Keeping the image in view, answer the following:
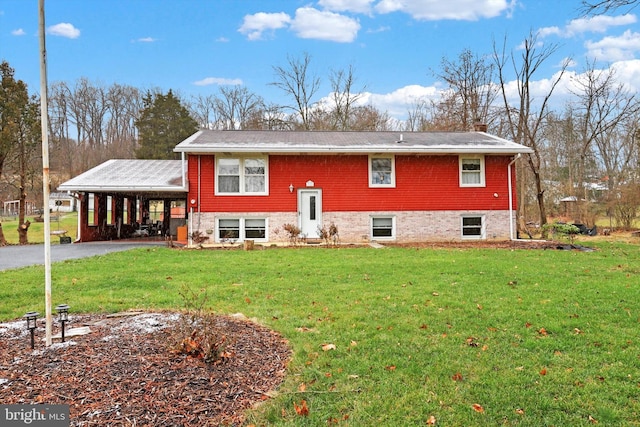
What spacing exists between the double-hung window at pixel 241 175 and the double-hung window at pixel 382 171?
3.92 metres

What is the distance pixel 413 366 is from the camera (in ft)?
11.0

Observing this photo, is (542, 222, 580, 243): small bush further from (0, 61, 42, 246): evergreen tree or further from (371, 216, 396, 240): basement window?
(0, 61, 42, 246): evergreen tree

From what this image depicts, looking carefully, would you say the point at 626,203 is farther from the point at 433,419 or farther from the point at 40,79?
the point at 40,79

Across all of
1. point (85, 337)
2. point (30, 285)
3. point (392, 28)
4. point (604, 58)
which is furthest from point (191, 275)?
point (604, 58)

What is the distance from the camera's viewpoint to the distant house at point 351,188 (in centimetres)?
1412

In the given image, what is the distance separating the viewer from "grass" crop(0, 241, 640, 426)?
107 inches

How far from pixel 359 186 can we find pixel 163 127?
83.1ft

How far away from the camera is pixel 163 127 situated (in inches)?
1346

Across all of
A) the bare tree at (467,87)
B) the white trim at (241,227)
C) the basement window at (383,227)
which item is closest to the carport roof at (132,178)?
the white trim at (241,227)

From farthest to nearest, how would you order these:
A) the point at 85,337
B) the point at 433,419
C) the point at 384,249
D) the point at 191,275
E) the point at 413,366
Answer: the point at 384,249
the point at 191,275
the point at 85,337
the point at 413,366
the point at 433,419

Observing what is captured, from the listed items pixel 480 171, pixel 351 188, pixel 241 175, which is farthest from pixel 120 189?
pixel 480 171

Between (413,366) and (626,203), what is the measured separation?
71.7ft

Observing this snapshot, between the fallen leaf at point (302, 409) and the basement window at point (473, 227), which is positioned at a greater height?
the basement window at point (473, 227)

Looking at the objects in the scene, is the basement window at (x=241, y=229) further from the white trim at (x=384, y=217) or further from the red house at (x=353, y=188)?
the white trim at (x=384, y=217)
